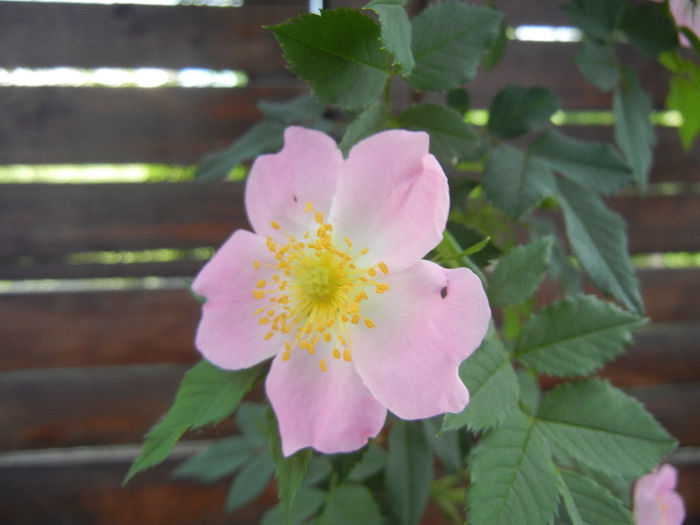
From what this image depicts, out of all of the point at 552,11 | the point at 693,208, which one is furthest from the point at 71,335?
the point at 693,208

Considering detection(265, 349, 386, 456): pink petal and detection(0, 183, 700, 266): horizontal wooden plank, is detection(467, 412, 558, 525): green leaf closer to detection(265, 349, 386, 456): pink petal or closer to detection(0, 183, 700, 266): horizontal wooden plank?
detection(265, 349, 386, 456): pink petal

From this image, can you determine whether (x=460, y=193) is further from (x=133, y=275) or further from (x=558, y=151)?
(x=133, y=275)

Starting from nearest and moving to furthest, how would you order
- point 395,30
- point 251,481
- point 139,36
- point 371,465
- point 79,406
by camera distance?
point 395,30 < point 371,465 < point 251,481 < point 139,36 < point 79,406

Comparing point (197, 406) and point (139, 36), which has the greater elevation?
point (139, 36)

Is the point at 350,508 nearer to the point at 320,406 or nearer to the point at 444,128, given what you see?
the point at 320,406

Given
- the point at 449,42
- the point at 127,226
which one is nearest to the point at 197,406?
the point at 449,42

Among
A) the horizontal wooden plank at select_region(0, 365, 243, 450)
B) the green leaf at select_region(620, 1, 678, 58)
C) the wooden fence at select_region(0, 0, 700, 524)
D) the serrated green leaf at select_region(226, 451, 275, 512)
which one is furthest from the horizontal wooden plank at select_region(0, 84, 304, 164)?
the green leaf at select_region(620, 1, 678, 58)

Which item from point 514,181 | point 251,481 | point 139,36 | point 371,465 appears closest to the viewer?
point 514,181
